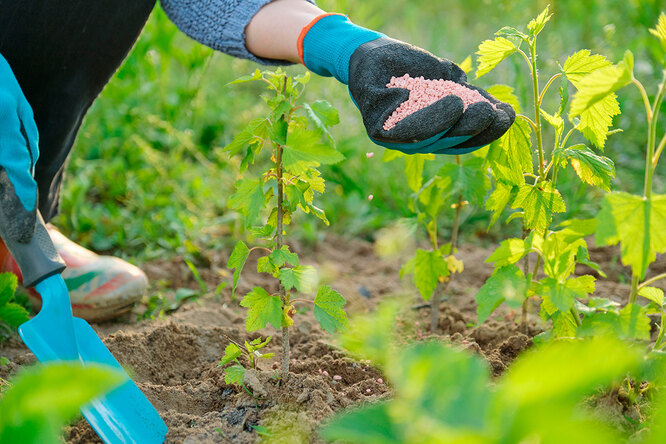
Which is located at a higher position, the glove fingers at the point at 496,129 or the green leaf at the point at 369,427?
the glove fingers at the point at 496,129

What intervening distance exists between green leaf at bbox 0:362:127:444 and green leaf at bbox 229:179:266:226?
2.11ft

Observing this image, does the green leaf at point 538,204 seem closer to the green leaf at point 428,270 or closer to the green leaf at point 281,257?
the green leaf at point 428,270

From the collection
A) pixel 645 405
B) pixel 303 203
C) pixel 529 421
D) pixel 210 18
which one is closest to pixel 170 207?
pixel 210 18

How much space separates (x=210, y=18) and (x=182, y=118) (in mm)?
1506

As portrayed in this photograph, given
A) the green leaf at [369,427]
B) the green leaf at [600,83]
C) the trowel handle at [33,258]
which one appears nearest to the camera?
the green leaf at [369,427]

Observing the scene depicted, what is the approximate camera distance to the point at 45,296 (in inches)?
58.7

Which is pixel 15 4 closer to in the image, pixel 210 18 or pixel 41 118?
pixel 41 118

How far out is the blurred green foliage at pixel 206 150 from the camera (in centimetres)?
254

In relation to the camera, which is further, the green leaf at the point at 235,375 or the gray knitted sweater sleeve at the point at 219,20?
the gray knitted sweater sleeve at the point at 219,20

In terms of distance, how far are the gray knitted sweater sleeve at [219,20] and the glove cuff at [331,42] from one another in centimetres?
21

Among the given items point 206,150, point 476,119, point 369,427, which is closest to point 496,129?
point 476,119

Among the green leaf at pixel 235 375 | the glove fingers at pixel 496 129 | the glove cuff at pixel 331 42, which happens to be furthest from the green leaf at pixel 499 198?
the green leaf at pixel 235 375

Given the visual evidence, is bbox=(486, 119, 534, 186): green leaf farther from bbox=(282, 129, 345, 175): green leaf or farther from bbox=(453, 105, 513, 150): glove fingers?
bbox=(282, 129, 345, 175): green leaf

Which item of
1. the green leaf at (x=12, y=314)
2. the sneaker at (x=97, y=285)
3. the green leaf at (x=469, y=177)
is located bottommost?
the sneaker at (x=97, y=285)
